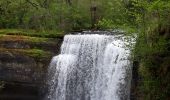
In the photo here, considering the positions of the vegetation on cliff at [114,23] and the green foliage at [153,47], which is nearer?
the green foliage at [153,47]

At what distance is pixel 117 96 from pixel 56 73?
4.40 m

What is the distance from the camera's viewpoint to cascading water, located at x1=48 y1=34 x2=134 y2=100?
24375 mm

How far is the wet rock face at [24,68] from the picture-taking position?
27109 mm

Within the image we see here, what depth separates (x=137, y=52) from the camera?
18203 millimetres

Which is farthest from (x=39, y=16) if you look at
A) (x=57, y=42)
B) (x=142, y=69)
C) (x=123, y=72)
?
(x=142, y=69)

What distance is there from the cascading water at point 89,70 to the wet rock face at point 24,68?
608 mm

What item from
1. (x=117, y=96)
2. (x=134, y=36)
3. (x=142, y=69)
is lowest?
(x=117, y=96)

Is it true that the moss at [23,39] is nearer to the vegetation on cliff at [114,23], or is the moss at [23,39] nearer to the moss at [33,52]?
the vegetation on cliff at [114,23]

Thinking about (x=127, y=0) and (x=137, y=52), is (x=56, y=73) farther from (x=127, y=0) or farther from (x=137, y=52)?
(x=137, y=52)

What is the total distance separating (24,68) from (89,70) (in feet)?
12.5

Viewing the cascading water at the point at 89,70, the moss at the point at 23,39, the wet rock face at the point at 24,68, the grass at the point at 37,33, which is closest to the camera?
the cascading water at the point at 89,70

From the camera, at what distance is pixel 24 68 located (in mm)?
27172

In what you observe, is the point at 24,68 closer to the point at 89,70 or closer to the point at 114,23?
the point at 89,70

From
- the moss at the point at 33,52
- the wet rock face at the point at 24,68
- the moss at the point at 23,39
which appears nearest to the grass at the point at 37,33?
the moss at the point at 23,39
